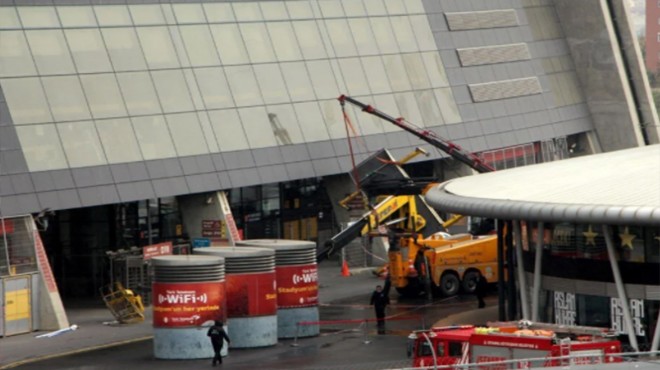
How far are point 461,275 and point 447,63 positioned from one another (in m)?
18.3

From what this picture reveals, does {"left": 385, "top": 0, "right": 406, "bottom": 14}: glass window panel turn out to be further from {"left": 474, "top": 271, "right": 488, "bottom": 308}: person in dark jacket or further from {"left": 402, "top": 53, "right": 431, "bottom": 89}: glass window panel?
{"left": 474, "top": 271, "right": 488, "bottom": 308}: person in dark jacket

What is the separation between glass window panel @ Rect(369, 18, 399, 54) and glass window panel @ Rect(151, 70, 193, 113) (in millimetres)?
13558

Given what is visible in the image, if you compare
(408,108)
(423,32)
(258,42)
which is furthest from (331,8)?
(423,32)

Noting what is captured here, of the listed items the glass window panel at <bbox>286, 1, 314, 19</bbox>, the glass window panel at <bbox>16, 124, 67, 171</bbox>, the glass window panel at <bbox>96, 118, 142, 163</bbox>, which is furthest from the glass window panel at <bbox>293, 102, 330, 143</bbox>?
the glass window panel at <bbox>16, 124, 67, 171</bbox>

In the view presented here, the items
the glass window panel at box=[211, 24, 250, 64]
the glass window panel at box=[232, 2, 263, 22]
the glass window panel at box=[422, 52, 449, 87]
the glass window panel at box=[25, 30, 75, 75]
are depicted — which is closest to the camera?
the glass window panel at box=[25, 30, 75, 75]

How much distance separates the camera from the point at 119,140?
58.1 m

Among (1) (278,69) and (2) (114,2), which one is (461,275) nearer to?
(1) (278,69)

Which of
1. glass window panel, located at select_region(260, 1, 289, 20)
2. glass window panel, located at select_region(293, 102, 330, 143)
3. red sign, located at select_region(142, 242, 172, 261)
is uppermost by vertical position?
glass window panel, located at select_region(260, 1, 289, 20)

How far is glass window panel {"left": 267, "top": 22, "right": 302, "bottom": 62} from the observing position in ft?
219

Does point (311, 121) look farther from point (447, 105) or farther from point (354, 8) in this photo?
point (447, 105)

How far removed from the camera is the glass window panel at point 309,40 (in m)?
68.1

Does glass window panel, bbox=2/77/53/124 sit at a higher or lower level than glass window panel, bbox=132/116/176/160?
higher

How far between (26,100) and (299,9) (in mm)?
16703

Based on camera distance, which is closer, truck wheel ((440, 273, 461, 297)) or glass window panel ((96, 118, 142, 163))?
glass window panel ((96, 118, 142, 163))
